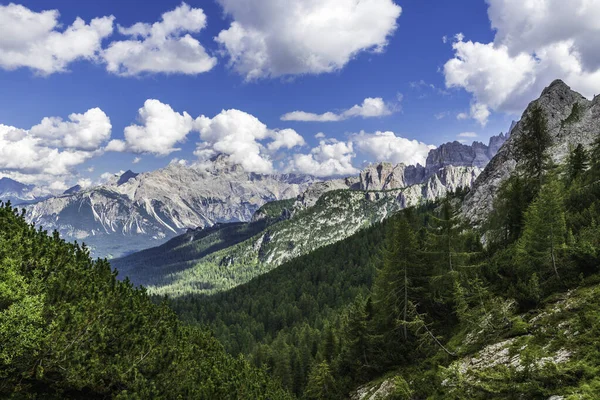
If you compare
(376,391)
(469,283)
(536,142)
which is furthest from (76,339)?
(536,142)

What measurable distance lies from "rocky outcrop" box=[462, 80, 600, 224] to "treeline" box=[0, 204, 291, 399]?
78.4 m

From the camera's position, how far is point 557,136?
9500cm

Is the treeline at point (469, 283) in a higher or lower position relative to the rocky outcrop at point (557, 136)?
lower

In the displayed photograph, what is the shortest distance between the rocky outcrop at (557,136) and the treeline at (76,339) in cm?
7839

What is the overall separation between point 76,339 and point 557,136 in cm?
11818

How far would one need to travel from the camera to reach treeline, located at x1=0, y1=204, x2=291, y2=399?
1512cm

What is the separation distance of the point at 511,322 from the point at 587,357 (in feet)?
31.6

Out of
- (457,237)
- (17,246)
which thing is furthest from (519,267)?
(17,246)

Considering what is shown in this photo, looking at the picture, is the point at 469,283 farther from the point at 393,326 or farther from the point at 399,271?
the point at 393,326

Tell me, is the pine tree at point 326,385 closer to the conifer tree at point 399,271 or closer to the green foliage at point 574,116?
the conifer tree at point 399,271

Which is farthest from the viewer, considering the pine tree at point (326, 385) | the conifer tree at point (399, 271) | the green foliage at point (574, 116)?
the green foliage at point (574, 116)

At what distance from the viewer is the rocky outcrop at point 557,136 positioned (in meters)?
86.9

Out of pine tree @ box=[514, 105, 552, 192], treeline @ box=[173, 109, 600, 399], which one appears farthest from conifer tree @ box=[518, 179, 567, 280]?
pine tree @ box=[514, 105, 552, 192]

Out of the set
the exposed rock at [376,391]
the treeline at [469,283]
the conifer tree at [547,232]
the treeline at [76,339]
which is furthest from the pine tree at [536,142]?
the treeline at [76,339]
